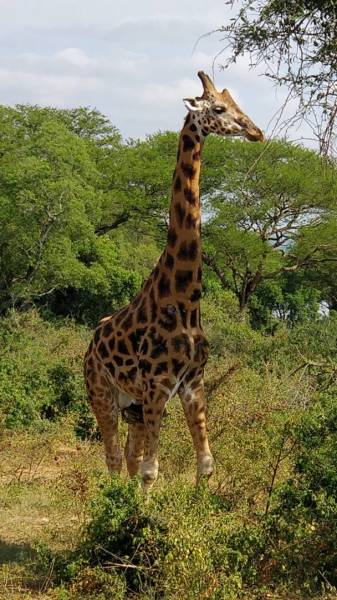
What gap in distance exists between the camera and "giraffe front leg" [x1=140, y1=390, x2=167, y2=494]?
21.6 ft

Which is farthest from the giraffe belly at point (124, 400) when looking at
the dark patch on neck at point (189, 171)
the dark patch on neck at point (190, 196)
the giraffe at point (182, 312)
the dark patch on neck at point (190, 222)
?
the dark patch on neck at point (189, 171)

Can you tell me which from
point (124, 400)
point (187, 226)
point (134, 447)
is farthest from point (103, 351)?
point (187, 226)

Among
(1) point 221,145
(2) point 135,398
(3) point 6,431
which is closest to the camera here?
(2) point 135,398

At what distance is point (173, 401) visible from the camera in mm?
11797

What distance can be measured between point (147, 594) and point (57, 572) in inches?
34.2

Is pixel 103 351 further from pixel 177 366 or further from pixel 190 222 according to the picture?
pixel 190 222

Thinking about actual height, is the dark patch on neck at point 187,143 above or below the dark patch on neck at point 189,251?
above

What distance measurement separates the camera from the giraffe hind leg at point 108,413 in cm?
752

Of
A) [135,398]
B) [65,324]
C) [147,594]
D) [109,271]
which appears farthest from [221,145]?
[147,594]

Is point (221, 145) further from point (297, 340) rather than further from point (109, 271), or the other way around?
point (297, 340)

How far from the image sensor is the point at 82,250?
85.9ft

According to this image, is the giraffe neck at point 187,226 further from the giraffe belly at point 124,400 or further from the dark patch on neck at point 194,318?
the giraffe belly at point 124,400

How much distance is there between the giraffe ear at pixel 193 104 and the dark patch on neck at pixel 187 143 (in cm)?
22

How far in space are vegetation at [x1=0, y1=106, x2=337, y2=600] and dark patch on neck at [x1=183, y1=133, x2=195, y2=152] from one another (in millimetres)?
914
